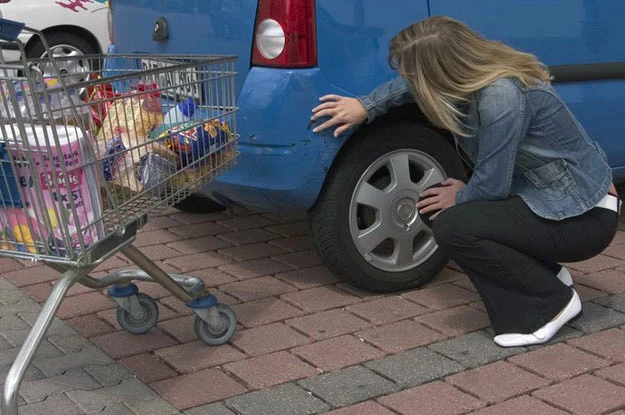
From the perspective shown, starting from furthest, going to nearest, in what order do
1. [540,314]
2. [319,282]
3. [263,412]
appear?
[319,282] → [540,314] → [263,412]

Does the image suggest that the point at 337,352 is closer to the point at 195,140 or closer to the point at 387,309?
the point at 387,309

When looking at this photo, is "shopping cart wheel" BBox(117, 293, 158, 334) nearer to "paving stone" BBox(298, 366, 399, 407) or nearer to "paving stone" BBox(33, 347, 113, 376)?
"paving stone" BBox(33, 347, 113, 376)

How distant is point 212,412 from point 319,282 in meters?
1.30

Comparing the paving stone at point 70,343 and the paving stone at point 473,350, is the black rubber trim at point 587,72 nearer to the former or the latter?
the paving stone at point 473,350

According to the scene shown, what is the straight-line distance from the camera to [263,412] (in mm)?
3277

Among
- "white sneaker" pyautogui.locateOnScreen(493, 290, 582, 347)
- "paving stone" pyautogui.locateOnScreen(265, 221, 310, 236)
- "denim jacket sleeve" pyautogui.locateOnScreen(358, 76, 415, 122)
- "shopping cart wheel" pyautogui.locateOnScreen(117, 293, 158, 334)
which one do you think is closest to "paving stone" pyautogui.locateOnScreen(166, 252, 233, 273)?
"paving stone" pyautogui.locateOnScreen(265, 221, 310, 236)

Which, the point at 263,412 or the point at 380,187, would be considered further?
the point at 380,187

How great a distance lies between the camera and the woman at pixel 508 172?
3611mm

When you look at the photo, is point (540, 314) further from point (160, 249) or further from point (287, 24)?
point (160, 249)

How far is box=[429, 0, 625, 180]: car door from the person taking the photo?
4203 millimetres

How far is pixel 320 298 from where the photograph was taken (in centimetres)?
430

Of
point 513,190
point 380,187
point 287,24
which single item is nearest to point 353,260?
point 380,187

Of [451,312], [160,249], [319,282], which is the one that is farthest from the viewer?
[160,249]

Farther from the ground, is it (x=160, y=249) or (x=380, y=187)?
(x=380, y=187)
